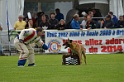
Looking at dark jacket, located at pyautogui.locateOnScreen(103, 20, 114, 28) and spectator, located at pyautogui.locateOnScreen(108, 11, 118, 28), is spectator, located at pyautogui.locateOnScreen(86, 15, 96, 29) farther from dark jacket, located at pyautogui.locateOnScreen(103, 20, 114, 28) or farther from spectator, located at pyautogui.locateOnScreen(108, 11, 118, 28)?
spectator, located at pyautogui.locateOnScreen(108, 11, 118, 28)

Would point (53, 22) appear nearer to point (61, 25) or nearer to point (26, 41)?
point (61, 25)

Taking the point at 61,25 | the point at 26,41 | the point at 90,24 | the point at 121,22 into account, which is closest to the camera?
the point at 26,41

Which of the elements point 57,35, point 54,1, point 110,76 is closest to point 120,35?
point 57,35

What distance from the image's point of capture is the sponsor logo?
26031 millimetres

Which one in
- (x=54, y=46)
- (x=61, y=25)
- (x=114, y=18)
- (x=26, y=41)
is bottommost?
(x=54, y=46)

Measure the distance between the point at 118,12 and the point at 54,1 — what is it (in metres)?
4.15

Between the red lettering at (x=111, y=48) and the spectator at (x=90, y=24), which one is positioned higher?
the spectator at (x=90, y=24)

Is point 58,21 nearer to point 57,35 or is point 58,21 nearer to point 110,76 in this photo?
point 57,35

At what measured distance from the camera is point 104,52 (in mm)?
25875

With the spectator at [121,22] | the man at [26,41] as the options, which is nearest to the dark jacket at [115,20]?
the spectator at [121,22]

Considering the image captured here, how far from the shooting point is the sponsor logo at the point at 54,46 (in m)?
26.0

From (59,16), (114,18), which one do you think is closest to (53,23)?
(59,16)

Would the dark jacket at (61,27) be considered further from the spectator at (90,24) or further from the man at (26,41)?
the man at (26,41)

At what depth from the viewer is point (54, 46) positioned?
26109 mm
